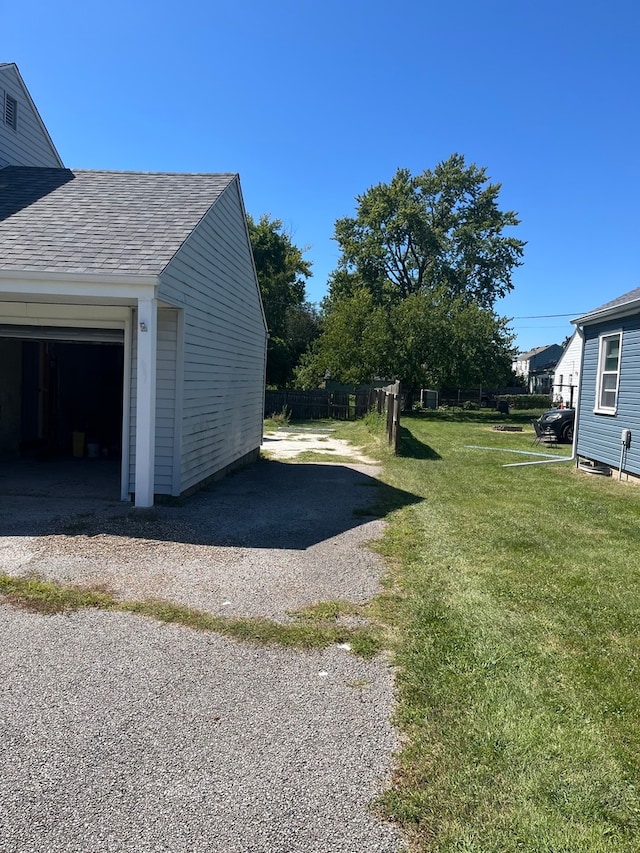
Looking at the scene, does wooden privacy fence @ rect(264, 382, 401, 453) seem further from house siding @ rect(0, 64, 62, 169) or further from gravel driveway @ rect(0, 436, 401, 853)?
gravel driveway @ rect(0, 436, 401, 853)

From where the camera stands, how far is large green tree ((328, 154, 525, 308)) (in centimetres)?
4522

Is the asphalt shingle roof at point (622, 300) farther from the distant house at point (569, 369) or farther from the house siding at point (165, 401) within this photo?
the distant house at point (569, 369)

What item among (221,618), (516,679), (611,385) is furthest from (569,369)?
(516,679)

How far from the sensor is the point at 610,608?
188 inches

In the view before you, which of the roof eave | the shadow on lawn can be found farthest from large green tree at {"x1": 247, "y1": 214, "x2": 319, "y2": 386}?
the roof eave

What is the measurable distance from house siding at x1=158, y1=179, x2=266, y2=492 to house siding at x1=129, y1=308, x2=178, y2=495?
0.16m

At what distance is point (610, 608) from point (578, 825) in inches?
106

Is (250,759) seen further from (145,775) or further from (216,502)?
(216,502)

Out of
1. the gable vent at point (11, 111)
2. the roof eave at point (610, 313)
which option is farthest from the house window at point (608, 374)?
the gable vent at point (11, 111)

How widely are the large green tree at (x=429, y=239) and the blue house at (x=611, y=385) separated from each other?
3232 cm

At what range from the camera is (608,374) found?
1195 cm

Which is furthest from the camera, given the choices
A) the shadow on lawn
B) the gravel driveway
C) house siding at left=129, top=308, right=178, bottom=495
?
the shadow on lawn

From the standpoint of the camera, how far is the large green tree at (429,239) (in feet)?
148

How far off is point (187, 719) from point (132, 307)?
6249mm
